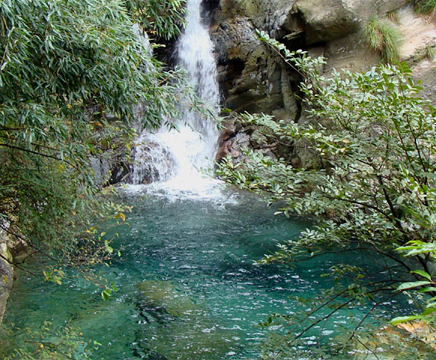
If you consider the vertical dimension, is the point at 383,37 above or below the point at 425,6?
below

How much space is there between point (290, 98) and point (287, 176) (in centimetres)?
914

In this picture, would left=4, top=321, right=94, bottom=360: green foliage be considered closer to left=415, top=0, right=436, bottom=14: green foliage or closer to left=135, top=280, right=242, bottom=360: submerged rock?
left=135, top=280, right=242, bottom=360: submerged rock

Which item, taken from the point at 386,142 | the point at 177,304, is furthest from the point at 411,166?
the point at 177,304

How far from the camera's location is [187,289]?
19.3 feet

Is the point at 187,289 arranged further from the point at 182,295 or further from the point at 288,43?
the point at 288,43

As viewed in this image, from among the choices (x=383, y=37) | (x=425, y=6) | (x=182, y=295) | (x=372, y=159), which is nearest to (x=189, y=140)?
(x=383, y=37)

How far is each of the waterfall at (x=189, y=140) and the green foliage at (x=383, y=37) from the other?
5021mm

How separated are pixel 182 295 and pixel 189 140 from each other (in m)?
8.74

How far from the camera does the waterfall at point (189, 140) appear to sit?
Answer: 1241cm

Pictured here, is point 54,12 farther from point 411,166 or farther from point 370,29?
point 370,29

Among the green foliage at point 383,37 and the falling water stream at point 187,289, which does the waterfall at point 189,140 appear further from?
the green foliage at point 383,37

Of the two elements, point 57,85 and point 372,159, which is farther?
point 57,85

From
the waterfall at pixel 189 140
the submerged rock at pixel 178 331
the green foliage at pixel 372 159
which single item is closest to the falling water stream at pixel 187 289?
the submerged rock at pixel 178 331

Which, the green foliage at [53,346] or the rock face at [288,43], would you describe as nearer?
the green foliage at [53,346]
